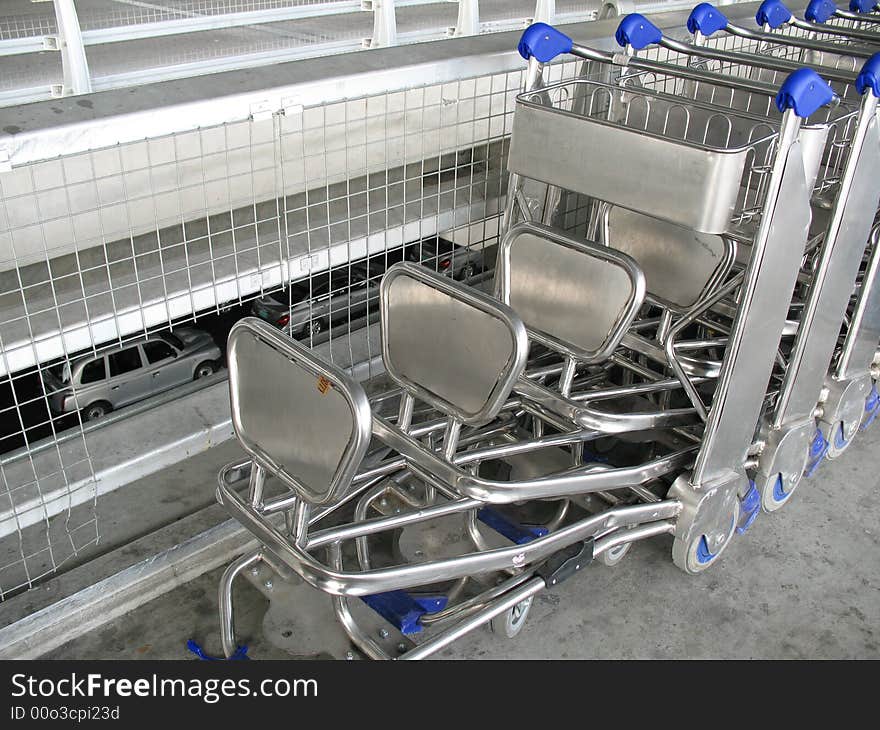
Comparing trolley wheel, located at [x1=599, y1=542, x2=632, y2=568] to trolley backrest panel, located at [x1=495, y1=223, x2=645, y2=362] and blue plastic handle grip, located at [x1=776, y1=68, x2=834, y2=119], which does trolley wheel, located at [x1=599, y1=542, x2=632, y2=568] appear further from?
blue plastic handle grip, located at [x1=776, y1=68, x2=834, y2=119]

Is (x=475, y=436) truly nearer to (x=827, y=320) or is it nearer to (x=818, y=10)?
(x=827, y=320)

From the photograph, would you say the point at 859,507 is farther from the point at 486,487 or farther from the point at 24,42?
the point at 24,42

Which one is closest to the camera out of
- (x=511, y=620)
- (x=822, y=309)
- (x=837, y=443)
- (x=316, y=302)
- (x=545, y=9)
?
(x=511, y=620)

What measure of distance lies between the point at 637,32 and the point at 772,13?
0.89 m

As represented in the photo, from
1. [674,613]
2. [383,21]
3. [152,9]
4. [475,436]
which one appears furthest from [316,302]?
[674,613]

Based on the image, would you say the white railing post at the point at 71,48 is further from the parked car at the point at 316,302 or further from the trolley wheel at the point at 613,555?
the parked car at the point at 316,302

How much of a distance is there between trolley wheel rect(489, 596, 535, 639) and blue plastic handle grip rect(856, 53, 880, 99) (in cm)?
167

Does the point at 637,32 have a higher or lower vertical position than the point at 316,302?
higher

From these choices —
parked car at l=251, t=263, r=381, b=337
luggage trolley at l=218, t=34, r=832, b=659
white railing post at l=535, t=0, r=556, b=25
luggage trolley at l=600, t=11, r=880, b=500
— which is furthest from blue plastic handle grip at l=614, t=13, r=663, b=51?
parked car at l=251, t=263, r=381, b=337

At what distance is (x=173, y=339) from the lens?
605 centimetres

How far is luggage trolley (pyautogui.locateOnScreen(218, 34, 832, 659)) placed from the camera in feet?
6.55

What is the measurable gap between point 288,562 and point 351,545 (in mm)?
896

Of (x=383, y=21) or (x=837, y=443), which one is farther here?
(x=383, y=21)

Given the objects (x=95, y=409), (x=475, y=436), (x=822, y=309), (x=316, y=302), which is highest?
(x=822, y=309)
